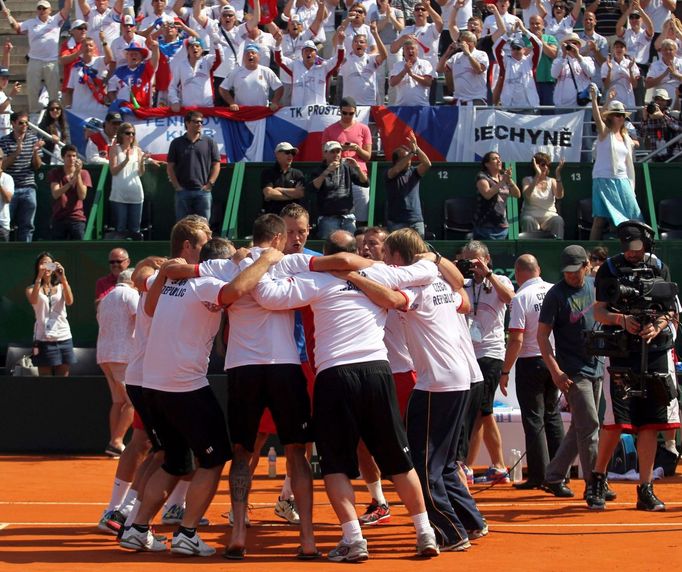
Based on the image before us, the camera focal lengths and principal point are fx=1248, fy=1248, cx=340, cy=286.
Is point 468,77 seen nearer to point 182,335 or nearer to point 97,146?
point 97,146

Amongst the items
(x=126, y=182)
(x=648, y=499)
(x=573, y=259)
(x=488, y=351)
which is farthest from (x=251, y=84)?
(x=648, y=499)

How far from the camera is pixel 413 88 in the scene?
1855 cm

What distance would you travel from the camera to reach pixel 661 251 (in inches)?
626

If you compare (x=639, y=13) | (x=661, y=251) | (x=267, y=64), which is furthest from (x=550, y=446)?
(x=639, y=13)

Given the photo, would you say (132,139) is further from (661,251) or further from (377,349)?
(377,349)

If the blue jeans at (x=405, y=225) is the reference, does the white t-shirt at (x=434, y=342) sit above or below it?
below

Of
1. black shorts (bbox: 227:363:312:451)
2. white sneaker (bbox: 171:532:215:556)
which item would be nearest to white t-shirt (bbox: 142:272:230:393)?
black shorts (bbox: 227:363:312:451)

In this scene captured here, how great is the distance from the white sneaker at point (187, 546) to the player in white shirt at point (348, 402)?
2.86 ft

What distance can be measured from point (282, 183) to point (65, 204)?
3.17 metres

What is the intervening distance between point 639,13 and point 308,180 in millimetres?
7045

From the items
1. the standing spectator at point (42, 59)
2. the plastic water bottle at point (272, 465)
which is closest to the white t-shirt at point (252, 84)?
the standing spectator at point (42, 59)

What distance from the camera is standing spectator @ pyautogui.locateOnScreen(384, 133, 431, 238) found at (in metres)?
16.4

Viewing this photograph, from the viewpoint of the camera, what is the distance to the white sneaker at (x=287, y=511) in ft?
31.3

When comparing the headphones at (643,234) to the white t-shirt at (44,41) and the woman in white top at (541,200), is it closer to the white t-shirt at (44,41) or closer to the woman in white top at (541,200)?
the woman in white top at (541,200)
